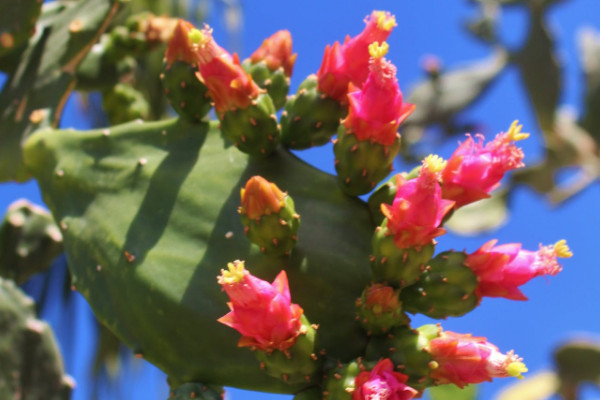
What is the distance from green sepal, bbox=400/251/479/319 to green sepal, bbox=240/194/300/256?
21cm

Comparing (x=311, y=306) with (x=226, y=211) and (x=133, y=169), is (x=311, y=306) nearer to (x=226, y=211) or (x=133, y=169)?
(x=226, y=211)

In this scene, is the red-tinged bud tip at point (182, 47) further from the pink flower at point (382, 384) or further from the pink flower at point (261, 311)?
the pink flower at point (382, 384)

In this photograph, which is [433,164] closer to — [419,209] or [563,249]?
[419,209]

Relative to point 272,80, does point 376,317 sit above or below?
below

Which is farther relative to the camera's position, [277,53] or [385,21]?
[277,53]

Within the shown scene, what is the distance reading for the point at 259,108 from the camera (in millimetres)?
1396

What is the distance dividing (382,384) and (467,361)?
0.51 feet

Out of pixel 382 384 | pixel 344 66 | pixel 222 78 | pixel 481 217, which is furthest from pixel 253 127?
pixel 481 217

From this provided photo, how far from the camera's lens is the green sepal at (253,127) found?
139cm

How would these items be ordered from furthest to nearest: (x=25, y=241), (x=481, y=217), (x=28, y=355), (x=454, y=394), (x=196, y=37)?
(x=481, y=217), (x=454, y=394), (x=25, y=241), (x=28, y=355), (x=196, y=37)

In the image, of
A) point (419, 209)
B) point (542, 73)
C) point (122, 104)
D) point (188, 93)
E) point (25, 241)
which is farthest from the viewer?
point (542, 73)

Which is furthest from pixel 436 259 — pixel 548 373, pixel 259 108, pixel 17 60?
pixel 548 373

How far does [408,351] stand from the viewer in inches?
45.4

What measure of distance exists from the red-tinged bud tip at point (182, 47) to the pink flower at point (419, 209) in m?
0.58
